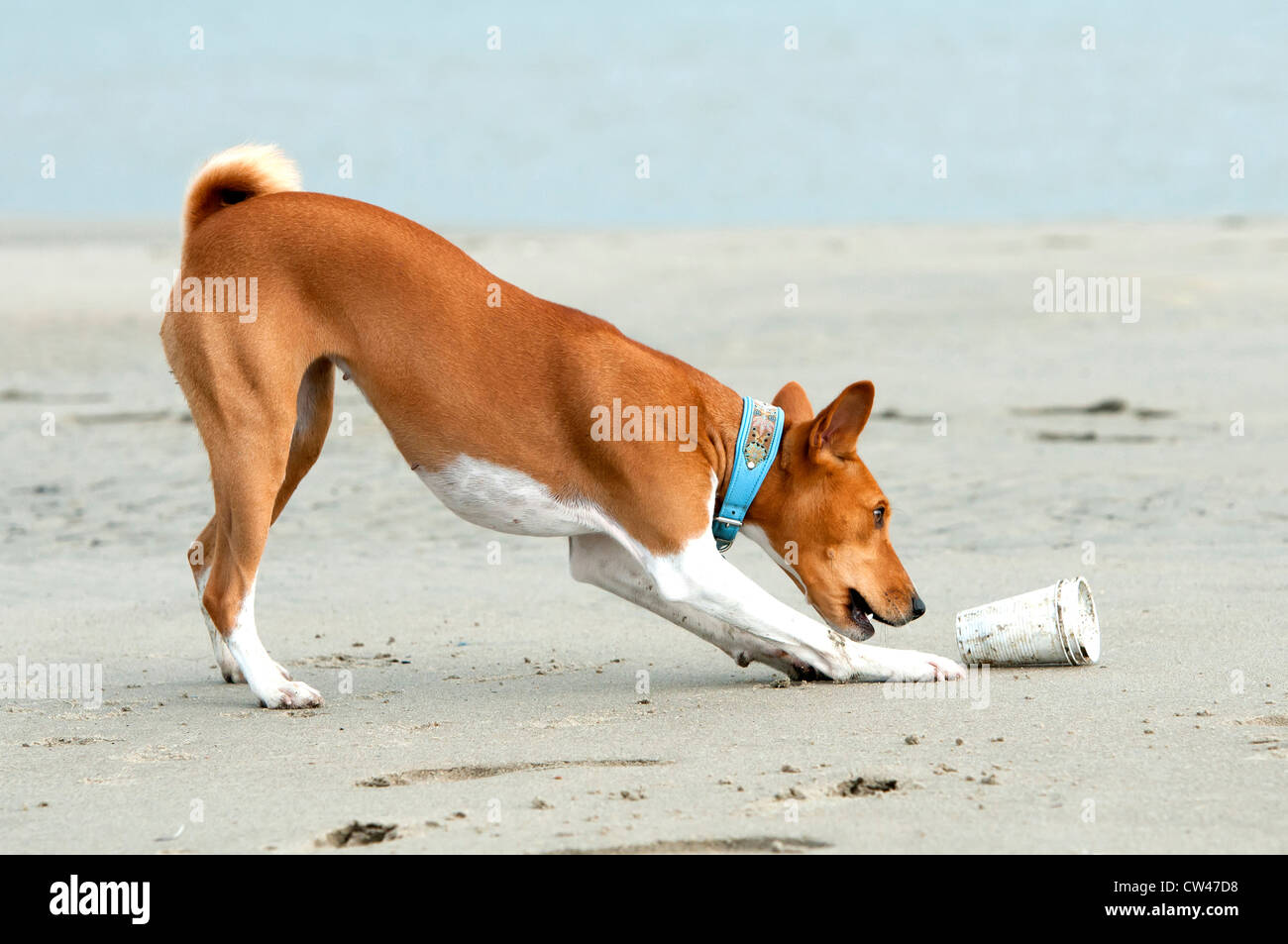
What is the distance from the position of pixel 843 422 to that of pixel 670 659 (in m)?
1.45

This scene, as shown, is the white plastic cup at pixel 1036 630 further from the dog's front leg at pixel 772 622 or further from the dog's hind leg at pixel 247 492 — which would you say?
the dog's hind leg at pixel 247 492

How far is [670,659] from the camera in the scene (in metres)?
6.90

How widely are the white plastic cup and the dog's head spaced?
1.02 feet

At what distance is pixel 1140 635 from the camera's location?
6707 mm

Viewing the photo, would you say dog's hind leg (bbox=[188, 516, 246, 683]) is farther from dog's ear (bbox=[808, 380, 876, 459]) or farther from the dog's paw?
dog's ear (bbox=[808, 380, 876, 459])

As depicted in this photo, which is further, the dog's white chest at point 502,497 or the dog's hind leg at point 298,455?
the dog's hind leg at point 298,455

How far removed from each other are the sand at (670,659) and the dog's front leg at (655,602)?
13cm

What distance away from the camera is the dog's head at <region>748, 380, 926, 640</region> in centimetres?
607

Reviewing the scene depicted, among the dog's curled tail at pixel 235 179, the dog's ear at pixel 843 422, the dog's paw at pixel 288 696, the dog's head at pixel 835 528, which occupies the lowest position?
the dog's paw at pixel 288 696

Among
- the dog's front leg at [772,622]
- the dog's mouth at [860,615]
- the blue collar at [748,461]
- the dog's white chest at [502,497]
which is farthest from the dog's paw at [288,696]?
the dog's mouth at [860,615]

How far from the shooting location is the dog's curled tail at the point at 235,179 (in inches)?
247

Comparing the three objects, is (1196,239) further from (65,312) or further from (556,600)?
(556,600)

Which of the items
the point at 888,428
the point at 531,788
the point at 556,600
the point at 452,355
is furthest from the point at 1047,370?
the point at 531,788

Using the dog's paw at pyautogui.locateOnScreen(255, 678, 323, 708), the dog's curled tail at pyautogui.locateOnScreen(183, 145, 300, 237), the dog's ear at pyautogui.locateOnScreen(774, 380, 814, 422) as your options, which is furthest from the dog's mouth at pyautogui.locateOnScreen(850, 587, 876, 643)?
the dog's curled tail at pyautogui.locateOnScreen(183, 145, 300, 237)
